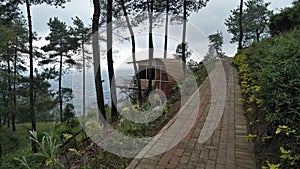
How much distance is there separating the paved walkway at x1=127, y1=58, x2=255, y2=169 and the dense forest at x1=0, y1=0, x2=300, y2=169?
0.17 meters

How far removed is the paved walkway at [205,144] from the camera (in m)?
2.33

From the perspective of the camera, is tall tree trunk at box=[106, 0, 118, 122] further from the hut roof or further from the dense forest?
the hut roof

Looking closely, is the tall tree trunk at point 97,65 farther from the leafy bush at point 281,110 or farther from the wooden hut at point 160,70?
the wooden hut at point 160,70

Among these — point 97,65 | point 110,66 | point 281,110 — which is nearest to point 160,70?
point 110,66

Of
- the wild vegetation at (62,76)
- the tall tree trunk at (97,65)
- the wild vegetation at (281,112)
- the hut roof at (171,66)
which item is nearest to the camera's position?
the wild vegetation at (281,112)

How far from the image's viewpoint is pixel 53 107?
17.4 m

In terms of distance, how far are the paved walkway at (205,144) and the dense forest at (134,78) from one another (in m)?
0.17

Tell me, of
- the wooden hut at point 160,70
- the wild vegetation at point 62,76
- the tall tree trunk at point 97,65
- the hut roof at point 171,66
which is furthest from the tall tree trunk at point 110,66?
the wooden hut at point 160,70

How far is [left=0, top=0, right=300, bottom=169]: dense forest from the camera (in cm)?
214

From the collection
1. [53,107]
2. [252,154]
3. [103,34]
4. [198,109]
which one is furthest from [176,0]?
[53,107]

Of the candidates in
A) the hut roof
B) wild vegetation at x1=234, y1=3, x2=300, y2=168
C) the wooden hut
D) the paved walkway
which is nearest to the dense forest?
wild vegetation at x1=234, y1=3, x2=300, y2=168

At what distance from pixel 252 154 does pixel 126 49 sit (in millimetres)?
7495

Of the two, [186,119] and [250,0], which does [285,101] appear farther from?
[250,0]

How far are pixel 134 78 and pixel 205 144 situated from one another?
345 inches
